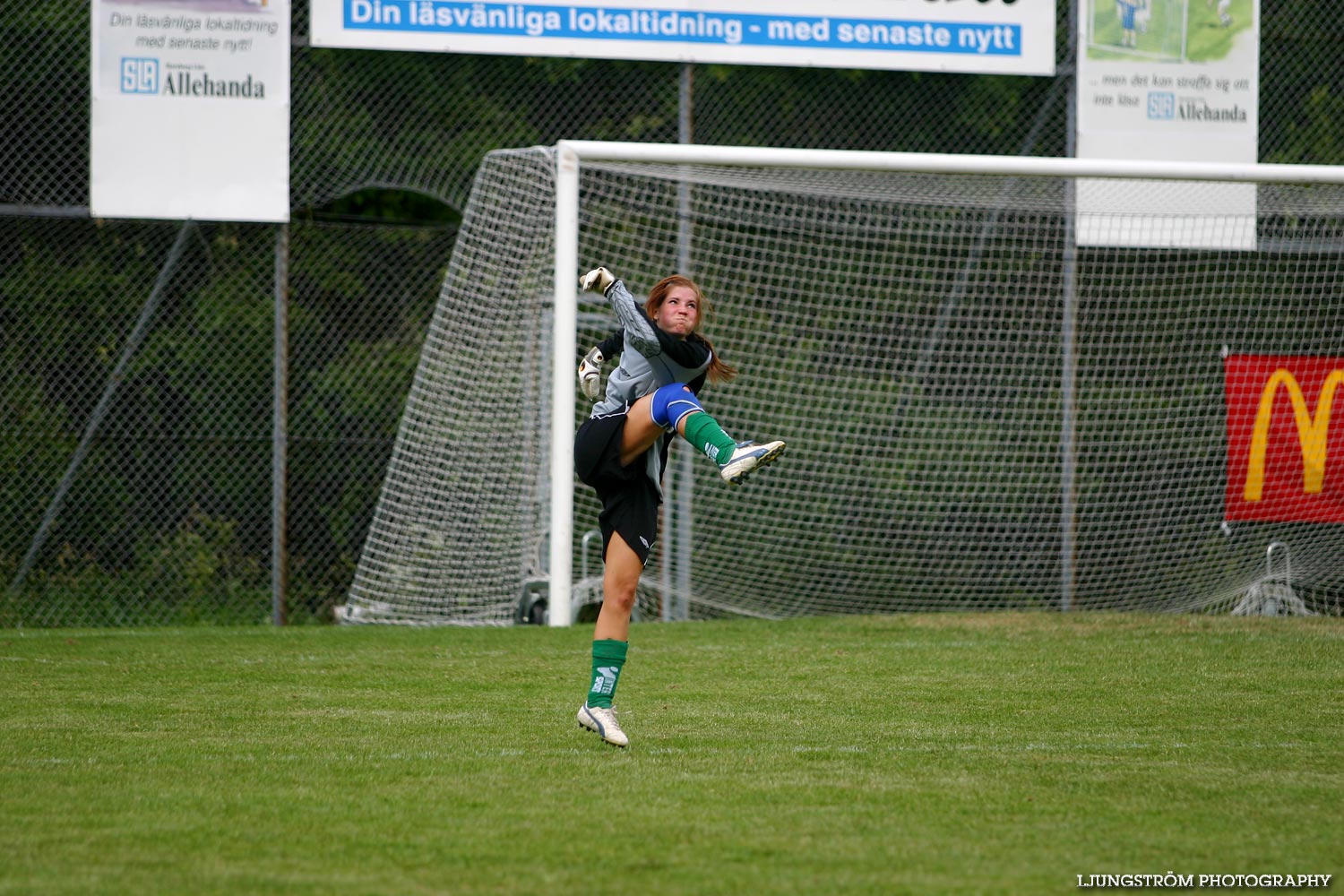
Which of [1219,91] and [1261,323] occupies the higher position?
[1219,91]

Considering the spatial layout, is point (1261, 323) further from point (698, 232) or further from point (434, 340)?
point (434, 340)

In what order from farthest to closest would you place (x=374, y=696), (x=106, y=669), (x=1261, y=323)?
(x=1261, y=323)
(x=106, y=669)
(x=374, y=696)

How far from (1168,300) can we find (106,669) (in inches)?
328

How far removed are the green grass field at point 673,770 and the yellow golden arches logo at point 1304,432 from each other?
2.77 meters

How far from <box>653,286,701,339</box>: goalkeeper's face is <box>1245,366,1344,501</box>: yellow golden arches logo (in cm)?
685

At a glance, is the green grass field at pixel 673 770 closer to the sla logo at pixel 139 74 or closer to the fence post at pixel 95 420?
the fence post at pixel 95 420

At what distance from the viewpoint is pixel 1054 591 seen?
37.8ft

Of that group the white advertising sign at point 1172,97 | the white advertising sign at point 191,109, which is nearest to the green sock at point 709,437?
the white advertising sign at point 191,109

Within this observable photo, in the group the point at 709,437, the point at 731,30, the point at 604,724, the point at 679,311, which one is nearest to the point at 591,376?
the point at 679,311

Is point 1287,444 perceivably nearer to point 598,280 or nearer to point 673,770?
point 598,280

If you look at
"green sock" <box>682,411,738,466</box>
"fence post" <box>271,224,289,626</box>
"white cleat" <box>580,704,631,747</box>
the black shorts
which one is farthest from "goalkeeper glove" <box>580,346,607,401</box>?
"fence post" <box>271,224,289,626</box>

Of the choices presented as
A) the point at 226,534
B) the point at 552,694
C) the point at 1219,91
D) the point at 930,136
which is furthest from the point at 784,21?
the point at 552,694

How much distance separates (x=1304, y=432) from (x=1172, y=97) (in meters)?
2.90

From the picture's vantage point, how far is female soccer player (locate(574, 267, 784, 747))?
5168mm
